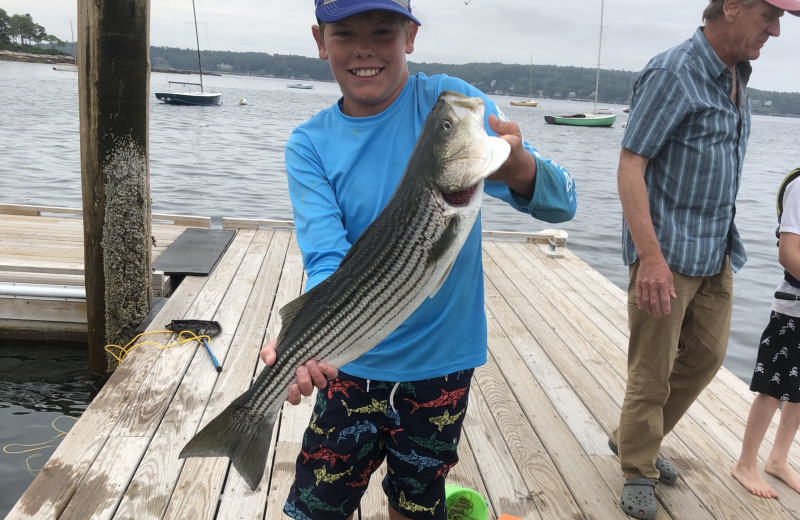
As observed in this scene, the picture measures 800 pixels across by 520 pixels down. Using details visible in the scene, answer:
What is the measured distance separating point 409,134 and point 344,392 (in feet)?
3.30

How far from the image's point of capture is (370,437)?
8.17ft

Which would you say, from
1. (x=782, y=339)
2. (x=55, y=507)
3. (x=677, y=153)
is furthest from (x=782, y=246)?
(x=55, y=507)

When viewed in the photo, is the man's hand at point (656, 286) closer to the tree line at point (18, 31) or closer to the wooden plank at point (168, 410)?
the wooden plank at point (168, 410)

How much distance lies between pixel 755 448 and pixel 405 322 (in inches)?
107

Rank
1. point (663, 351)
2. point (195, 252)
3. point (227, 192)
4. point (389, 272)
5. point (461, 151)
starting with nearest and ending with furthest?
point (461, 151)
point (389, 272)
point (663, 351)
point (195, 252)
point (227, 192)

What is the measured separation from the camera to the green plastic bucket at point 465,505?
10.9ft

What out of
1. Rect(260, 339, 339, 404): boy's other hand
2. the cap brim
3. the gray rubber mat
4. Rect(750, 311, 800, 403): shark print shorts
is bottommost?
the gray rubber mat

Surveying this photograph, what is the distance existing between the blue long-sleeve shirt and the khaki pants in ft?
4.83

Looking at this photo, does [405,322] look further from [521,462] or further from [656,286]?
[521,462]

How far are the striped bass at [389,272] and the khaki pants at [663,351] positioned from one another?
1.91 meters

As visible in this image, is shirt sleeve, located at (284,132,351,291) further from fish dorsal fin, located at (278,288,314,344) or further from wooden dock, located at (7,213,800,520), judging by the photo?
wooden dock, located at (7,213,800,520)

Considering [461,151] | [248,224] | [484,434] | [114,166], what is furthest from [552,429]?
[248,224]

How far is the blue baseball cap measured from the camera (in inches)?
86.8

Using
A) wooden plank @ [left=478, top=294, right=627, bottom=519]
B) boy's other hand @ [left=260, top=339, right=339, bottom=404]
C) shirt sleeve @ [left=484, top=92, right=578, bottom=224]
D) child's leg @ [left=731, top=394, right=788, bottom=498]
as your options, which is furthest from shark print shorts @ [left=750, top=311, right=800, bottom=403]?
boy's other hand @ [left=260, top=339, right=339, bottom=404]
